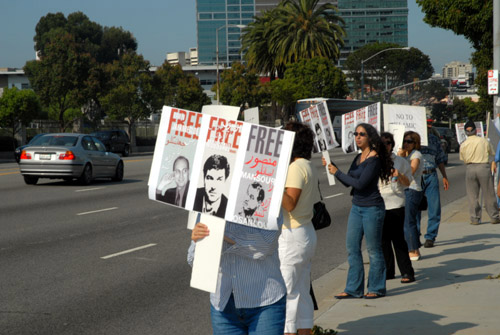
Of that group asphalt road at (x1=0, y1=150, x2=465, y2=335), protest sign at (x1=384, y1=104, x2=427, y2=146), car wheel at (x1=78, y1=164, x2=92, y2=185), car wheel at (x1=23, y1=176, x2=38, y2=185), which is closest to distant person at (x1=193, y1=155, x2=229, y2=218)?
asphalt road at (x1=0, y1=150, x2=465, y2=335)

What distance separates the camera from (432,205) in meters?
10.6

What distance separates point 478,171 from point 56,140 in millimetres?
13030

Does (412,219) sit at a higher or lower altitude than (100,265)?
higher

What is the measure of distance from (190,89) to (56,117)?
72.5ft

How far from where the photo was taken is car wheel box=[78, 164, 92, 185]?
20859 millimetres

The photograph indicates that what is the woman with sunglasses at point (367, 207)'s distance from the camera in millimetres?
6777

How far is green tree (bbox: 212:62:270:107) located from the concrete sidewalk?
52.5 m

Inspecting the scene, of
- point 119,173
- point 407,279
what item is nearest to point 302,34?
point 119,173

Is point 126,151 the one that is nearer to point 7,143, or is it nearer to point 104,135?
point 104,135

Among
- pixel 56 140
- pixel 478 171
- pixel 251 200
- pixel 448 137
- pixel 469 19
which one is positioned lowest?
pixel 448 137

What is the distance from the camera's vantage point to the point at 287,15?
6438 cm

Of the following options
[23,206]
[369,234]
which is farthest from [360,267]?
[23,206]

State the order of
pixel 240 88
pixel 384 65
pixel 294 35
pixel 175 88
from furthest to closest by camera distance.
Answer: pixel 384 65 → pixel 294 35 → pixel 240 88 → pixel 175 88

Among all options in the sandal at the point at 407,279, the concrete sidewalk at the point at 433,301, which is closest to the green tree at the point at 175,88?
the concrete sidewalk at the point at 433,301
